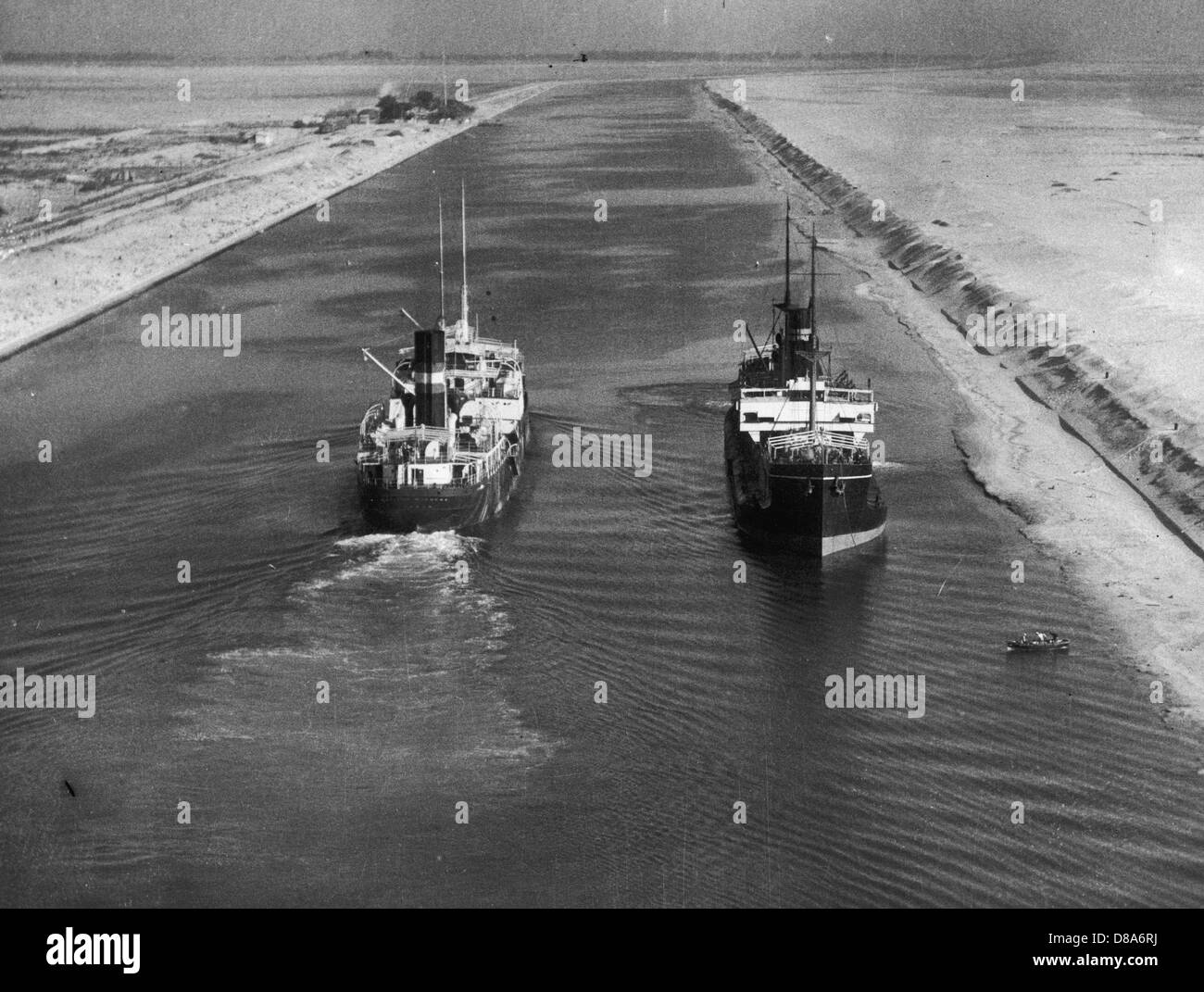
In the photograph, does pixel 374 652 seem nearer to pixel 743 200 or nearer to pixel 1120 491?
pixel 1120 491

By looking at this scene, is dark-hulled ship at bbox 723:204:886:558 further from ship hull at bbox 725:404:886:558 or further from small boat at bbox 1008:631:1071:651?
small boat at bbox 1008:631:1071:651

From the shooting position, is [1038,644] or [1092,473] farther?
[1092,473]

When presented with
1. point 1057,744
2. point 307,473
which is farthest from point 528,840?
point 307,473

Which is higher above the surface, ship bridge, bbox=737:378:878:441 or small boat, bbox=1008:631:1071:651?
ship bridge, bbox=737:378:878:441

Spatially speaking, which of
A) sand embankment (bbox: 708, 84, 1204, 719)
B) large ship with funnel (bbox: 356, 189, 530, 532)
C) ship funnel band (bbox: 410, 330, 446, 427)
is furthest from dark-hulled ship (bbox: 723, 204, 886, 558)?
ship funnel band (bbox: 410, 330, 446, 427)

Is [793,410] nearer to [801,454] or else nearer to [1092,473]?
[801,454]

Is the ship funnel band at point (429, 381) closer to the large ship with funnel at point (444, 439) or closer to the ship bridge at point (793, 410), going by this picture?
the large ship with funnel at point (444, 439)

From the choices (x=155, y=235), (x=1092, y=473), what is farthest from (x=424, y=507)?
(x=155, y=235)

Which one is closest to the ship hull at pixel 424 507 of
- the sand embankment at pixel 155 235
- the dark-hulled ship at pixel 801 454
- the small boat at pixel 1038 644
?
the dark-hulled ship at pixel 801 454
